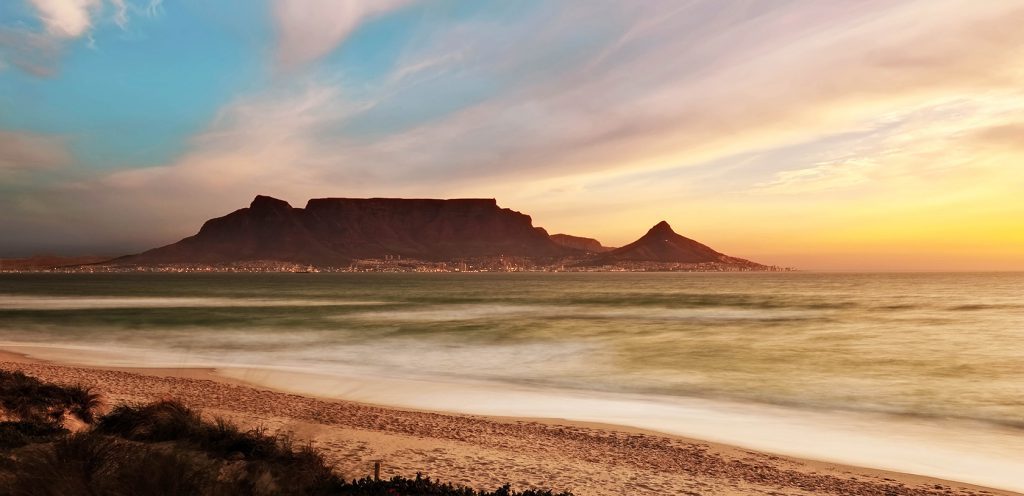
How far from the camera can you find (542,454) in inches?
413

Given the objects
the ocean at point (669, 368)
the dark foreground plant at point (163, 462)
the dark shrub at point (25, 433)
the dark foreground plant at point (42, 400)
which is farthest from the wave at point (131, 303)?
the dark foreground plant at point (163, 462)

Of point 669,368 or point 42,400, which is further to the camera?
point 669,368

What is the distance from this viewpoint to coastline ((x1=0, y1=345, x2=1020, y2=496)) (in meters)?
9.02

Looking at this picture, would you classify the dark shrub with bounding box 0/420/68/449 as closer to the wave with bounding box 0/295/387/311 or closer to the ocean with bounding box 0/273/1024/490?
the ocean with bounding box 0/273/1024/490

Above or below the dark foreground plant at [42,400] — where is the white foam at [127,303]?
below

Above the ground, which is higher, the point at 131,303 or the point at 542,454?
the point at 542,454

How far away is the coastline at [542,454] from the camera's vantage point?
9.02 metres

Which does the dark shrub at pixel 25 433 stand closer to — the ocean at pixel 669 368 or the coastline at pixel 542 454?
the coastline at pixel 542 454

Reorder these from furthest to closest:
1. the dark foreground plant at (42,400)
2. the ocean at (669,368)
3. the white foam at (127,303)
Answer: the white foam at (127,303) < the ocean at (669,368) < the dark foreground plant at (42,400)

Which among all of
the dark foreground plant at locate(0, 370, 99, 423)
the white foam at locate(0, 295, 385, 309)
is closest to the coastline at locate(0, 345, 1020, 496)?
the dark foreground plant at locate(0, 370, 99, 423)

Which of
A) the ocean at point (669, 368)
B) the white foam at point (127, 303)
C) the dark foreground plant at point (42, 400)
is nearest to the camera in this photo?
the dark foreground plant at point (42, 400)

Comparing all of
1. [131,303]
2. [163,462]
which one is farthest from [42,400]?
[131,303]

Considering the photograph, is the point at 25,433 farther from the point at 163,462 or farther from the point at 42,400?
the point at 163,462

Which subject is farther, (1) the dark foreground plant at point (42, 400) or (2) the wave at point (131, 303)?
(2) the wave at point (131, 303)
